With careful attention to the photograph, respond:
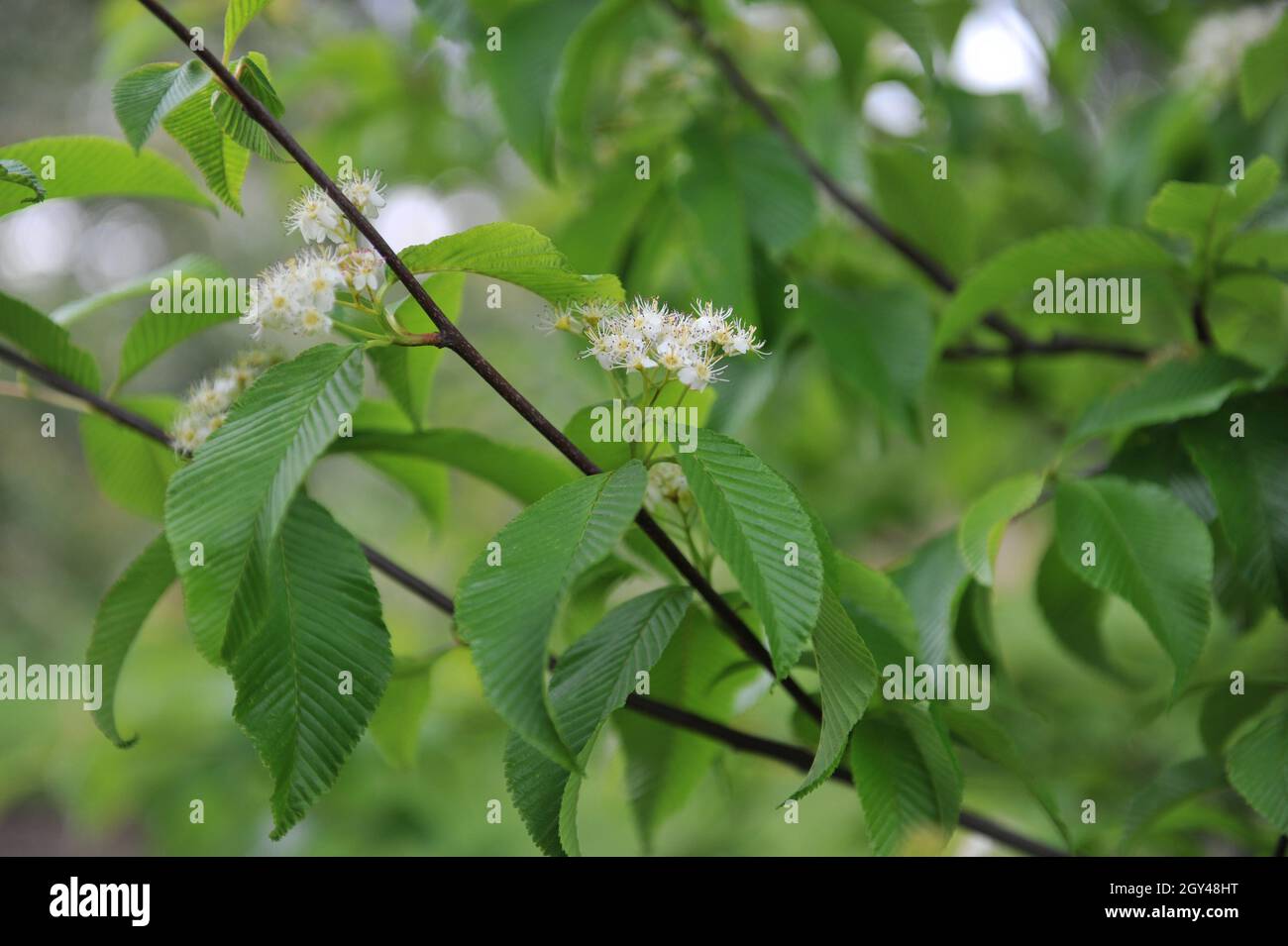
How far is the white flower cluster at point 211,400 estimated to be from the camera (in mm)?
1036

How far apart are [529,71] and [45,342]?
76 centimetres

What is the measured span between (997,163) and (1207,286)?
3.75ft

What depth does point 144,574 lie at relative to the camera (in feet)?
3.33

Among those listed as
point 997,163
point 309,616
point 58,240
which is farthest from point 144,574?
point 58,240

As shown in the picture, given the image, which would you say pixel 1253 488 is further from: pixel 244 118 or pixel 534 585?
pixel 244 118

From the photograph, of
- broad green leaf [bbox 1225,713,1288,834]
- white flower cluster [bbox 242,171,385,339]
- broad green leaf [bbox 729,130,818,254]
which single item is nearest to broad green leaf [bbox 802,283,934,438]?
broad green leaf [bbox 729,130,818,254]

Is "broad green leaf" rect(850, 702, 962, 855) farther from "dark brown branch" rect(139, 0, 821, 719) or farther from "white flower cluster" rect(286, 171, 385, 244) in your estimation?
"white flower cluster" rect(286, 171, 385, 244)

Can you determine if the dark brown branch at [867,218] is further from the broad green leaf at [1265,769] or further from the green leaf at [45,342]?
the green leaf at [45,342]

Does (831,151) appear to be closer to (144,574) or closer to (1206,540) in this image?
(1206,540)

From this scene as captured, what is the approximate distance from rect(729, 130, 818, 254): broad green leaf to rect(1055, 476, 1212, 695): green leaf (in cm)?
53

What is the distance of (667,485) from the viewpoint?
0.90 meters

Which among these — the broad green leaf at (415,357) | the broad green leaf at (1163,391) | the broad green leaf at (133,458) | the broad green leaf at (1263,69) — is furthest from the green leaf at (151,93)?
the broad green leaf at (1263,69)

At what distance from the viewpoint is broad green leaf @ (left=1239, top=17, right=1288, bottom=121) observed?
1441 mm

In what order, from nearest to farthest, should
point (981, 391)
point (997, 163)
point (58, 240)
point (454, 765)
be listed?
point (981, 391), point (997, 163), point (454, 765), point (58, 240)
